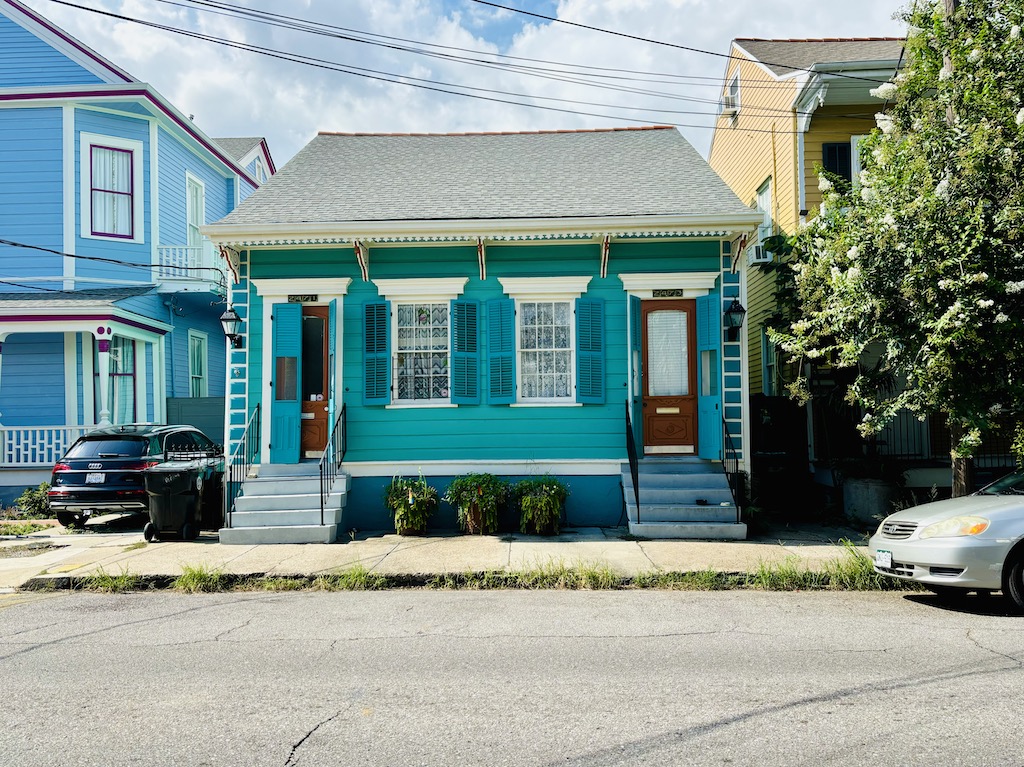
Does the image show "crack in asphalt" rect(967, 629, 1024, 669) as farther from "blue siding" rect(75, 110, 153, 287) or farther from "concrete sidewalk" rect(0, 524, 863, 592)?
"blue siding" rect(75, 110, 153, 287)

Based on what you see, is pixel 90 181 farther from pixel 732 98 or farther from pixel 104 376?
pixel 732 98

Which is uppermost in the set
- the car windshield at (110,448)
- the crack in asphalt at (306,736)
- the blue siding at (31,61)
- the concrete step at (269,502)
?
the blue siding at (31,61)

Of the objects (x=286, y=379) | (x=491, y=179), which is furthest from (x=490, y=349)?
(x=491, y=179)

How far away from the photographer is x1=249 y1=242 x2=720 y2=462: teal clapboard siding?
11914mm

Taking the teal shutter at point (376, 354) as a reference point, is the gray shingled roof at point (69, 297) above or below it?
above

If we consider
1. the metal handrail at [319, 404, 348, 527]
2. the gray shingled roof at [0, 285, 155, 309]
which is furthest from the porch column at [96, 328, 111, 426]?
the metal handrail at [319, 404, 348, 527]

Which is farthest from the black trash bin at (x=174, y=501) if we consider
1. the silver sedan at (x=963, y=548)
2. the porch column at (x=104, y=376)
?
the silver sedan at (x=963, y=548)

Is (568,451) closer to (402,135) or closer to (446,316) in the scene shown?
(446,316)

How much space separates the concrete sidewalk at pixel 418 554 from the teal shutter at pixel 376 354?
2263 millimetres

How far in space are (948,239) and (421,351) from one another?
7301 mm

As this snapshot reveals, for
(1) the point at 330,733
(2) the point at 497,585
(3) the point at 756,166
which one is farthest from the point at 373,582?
(3) the point at 756,166

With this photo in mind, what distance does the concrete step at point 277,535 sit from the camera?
1045 centimetres

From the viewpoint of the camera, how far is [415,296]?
1210 centimetres

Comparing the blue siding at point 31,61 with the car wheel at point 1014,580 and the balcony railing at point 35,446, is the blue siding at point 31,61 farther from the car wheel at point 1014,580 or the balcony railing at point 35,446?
the car wheel at point 1014,580
